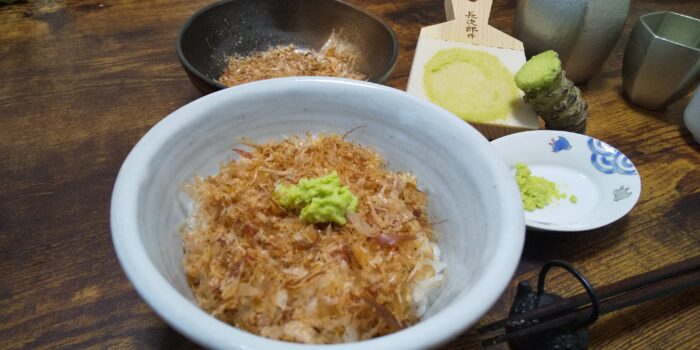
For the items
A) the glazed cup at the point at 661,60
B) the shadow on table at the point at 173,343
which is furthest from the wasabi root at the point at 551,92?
the shadow on table at the point at 173,343

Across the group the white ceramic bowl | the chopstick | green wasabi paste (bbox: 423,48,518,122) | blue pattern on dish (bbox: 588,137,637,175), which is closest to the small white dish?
blue pattern on dish (bbox: 588,137,637,175)

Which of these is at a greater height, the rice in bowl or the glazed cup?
the rice in bowl

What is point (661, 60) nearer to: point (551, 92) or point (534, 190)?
A: point (551, 92)

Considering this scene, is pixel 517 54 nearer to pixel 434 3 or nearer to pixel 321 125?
pixel 434 3

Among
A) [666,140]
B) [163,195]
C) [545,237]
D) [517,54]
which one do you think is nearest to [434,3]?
[517,54]

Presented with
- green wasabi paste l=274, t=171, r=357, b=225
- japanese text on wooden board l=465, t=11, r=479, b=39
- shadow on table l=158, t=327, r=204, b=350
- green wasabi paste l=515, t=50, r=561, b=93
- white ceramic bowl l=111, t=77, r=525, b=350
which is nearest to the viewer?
white ceramic bowl l=111, t=77, r=525, b=350

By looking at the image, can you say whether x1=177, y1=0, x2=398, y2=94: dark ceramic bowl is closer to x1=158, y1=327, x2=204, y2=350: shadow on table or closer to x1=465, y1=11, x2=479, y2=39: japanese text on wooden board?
x1=465, y1=11, x2=479, y2=39: japanese text on wooden board

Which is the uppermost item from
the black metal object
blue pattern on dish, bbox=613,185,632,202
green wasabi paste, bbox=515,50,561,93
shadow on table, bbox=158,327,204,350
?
green wasabi paste, bbox=515,50,561,93

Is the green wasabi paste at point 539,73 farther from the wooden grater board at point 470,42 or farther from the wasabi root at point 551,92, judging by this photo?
the wooden grater board at point 470,42
